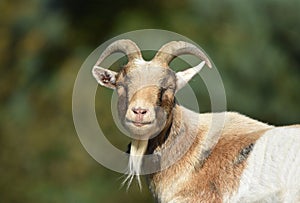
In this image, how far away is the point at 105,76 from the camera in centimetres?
1081

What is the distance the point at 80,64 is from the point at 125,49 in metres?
13.9

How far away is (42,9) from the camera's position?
2594cm

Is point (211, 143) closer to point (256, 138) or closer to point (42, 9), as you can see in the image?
point (256, 138)

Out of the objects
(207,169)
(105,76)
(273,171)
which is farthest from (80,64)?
(273,171)

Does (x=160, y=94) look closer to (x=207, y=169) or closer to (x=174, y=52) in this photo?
(x=174, y=52)

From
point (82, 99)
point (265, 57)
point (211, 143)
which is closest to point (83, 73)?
point (82, 99)

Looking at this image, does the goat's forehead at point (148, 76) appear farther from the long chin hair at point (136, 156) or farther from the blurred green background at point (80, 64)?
the blurred green background at point (80, 64)

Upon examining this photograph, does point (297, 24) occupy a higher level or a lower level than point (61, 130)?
higher

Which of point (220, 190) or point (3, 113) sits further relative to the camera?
point (3, 113)

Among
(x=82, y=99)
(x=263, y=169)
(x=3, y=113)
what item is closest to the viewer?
(x=263, y=169)

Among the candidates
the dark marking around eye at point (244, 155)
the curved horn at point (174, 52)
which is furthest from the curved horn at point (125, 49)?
the dark marking around eye at point (244, 155)

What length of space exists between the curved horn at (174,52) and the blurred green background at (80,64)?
11.9 m

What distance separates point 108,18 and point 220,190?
15196 millimetres

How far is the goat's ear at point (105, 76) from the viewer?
423 inches
